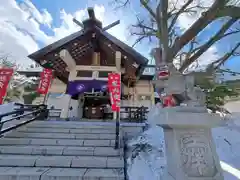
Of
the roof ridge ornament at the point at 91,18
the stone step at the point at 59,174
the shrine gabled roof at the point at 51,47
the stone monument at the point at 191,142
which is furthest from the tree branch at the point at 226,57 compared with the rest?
the shrine gabled roof at the point at 51,47

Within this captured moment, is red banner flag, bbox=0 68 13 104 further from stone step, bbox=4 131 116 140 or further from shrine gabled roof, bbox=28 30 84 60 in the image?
shrine gabled roof, bbox=28 30 84 60

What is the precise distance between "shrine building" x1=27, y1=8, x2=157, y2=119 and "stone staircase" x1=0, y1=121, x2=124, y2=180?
4101mm

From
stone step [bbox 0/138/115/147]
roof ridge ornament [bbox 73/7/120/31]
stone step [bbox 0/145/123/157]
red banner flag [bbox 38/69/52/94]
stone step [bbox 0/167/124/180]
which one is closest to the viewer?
stone step [bbox 0/167/124/180]

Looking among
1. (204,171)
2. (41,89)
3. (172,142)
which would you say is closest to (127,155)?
(172,142)

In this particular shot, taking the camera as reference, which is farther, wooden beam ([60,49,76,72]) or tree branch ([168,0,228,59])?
wooden beam ([60,49,76,72])

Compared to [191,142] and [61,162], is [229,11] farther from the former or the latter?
[61,162]

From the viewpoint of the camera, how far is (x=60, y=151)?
357 cm

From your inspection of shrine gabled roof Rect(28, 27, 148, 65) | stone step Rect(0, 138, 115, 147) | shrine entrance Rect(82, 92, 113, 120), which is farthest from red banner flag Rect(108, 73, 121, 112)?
shrine entrance Rect(82, 92, 113, 120)

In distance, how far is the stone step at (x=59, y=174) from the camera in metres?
2.62

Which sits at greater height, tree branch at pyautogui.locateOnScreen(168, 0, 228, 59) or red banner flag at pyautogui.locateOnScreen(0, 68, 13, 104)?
tree branch at pyautogui.locateOnScreen(168, 0, 228, 59)

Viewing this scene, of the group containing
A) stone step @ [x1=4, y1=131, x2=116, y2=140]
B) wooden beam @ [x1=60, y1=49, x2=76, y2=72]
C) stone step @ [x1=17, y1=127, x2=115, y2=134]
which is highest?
wooden beam @ [x1=60, y1=49, x2=76, y2=72]

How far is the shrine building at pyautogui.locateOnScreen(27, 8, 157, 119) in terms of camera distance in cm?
832

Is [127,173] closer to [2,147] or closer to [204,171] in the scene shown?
[204,171]

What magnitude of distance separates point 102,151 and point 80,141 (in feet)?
2.81
